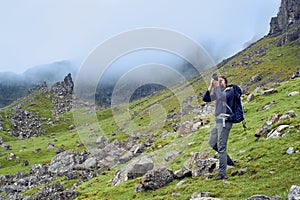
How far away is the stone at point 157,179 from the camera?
20228mm

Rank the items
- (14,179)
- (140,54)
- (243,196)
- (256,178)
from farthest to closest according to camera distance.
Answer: (14,179) < (140,54) < (256,178) < (243,196)

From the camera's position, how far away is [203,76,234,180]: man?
52.5ft

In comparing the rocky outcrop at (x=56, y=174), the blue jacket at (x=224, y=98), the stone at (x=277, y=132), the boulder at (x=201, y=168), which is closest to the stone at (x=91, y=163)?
the rocky outcrop at (x=56, y=174)

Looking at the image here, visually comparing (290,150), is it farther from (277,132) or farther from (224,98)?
(224,98)

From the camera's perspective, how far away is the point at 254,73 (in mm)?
175250

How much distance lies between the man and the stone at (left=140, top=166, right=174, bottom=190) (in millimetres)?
4326

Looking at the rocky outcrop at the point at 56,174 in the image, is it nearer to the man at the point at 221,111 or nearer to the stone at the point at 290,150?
the man at the point at 221,111

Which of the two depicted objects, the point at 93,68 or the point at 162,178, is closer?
the point at 162,178

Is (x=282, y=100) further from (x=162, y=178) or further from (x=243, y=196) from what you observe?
(x=243, y=196)

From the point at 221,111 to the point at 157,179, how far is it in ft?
22.9

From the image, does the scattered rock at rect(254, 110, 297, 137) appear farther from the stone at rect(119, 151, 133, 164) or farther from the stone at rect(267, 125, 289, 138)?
the stone at rect(119, 151, 133, 164)

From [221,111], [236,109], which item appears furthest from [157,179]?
[236,109]

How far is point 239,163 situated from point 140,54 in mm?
15759

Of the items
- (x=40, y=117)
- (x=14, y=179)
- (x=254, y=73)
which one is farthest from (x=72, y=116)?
(x=14, y=179)
